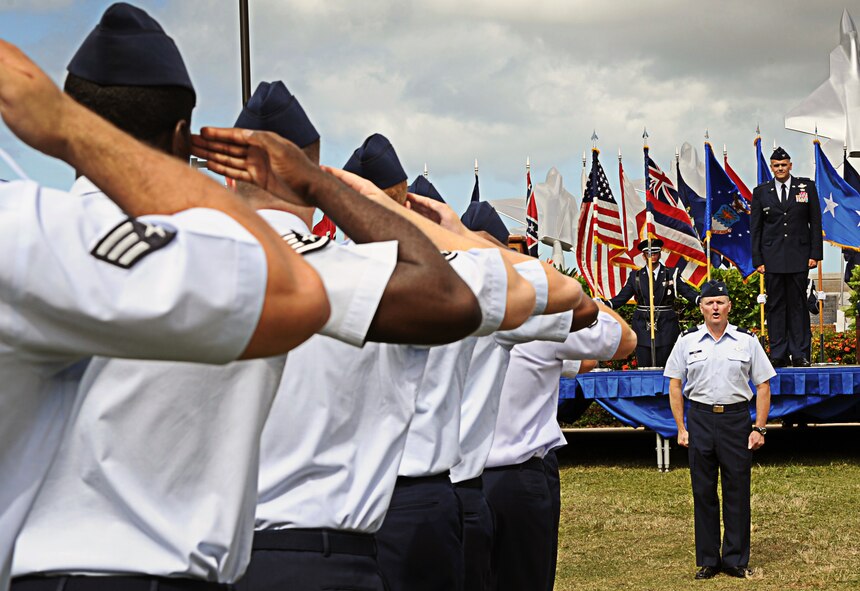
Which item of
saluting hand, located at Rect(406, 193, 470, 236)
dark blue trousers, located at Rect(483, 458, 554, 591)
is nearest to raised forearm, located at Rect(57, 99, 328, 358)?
saluting hand, located at Rect(406, 193, 470, 236)

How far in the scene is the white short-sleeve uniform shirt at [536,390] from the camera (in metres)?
5.38

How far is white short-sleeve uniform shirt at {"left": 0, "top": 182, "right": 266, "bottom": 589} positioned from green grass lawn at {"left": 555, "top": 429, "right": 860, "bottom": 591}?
6947mm

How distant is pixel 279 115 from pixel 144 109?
3.84 feet

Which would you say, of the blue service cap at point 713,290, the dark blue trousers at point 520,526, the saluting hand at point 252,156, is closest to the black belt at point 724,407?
the blue service cap at point 713,290

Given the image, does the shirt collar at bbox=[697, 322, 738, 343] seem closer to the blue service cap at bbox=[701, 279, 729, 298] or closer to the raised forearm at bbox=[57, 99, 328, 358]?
the blue service cap at bbox=[701, 279, 729, 298]

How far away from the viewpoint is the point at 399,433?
2781mm

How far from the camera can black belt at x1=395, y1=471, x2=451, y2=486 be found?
3.50 metres

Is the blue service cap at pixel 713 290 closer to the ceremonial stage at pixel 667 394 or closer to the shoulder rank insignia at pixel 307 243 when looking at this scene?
the ceremonial stage at pixel 667 394

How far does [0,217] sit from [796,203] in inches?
555

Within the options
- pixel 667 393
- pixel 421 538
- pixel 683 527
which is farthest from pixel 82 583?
pixel 667 393

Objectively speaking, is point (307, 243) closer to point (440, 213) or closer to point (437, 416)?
point (440, 213)

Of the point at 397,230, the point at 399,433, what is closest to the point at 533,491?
the point at 399,433

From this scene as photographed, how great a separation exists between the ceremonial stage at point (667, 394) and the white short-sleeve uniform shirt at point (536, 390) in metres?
7.00

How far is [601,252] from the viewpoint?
1745 cm
